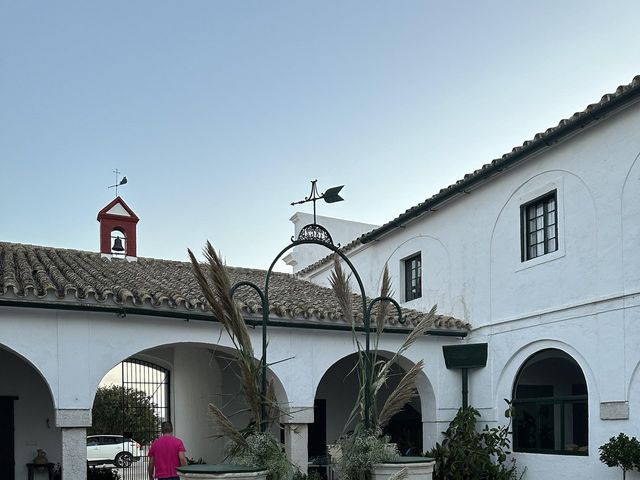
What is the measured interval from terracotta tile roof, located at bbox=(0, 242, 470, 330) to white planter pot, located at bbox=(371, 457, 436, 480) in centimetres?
399

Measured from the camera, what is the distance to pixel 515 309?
1304 centimetres

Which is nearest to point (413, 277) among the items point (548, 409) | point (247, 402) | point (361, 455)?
point (548, 409)

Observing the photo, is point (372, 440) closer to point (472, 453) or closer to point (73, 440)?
point (472, 453)

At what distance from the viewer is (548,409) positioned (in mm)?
12562

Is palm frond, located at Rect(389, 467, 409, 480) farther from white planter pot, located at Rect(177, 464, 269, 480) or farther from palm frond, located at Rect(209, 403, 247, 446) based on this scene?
palm frond, located at Rect(209, 403, 247, 446)

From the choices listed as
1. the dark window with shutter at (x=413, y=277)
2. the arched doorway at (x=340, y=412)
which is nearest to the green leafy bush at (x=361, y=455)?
the dark window with shutter at (x=413, y=277)

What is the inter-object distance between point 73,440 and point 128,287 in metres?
2.41

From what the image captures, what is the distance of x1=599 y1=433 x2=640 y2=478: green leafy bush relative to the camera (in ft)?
33.3

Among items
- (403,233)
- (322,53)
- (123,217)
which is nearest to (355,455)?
(322,53)

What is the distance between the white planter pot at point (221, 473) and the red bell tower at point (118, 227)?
404 inches

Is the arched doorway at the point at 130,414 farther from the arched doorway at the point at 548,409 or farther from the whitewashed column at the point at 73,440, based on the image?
the arched doorway at the point at 548,409

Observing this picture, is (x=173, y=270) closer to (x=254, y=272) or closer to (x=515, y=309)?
(x=254, y=272)

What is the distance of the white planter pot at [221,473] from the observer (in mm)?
7711

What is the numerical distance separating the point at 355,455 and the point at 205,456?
9201mm
